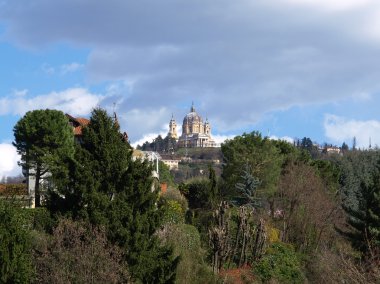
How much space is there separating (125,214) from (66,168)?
2985mm

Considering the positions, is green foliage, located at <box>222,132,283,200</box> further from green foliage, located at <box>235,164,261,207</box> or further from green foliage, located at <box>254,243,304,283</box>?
green foliage, located at <box>254,243,304,283</box>

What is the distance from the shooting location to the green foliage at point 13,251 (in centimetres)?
2159

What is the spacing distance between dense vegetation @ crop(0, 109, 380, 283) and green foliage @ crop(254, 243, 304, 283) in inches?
2.3

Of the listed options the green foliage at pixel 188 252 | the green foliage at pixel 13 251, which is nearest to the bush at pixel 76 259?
the green foliage at pixel 13 251

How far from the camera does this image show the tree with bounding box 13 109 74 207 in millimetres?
43688

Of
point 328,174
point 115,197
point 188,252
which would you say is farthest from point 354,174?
point 115,197

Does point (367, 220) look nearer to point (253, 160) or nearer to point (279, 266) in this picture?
point (279, 266)

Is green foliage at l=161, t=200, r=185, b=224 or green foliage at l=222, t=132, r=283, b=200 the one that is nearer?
green foliage at l=161, t=200, r=185, b=224

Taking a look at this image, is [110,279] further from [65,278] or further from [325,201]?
[325,201]

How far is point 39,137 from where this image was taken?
146 ft

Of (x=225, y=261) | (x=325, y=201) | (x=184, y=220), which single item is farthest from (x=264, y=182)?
(x=225, y=261)

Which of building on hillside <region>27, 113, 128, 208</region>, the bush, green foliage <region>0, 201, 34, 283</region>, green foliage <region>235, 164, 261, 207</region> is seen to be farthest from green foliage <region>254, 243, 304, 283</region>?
green foliage <region>0, 201, 34, 283</region>

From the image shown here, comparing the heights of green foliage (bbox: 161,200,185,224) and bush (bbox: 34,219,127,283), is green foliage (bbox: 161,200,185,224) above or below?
above

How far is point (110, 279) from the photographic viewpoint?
22.0 meters
